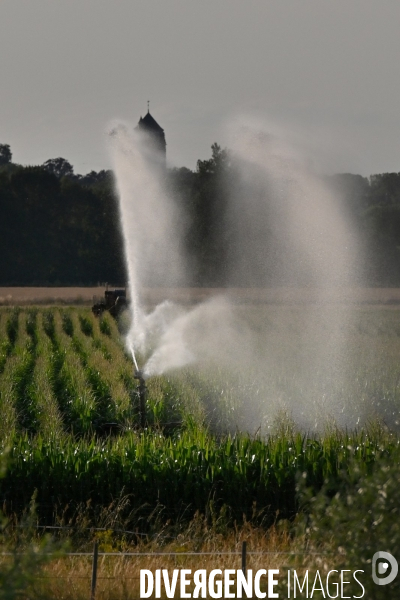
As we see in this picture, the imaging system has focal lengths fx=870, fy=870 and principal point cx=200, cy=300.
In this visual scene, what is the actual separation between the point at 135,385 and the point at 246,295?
1094 inches

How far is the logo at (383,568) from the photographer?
455 centimetres

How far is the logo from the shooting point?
14.9 ft

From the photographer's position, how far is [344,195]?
210 feet

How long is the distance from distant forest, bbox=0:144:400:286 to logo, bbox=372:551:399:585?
4609 cm

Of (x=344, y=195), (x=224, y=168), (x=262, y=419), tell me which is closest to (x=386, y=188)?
(x=344, y=195)

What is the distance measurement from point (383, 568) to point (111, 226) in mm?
A: 58043

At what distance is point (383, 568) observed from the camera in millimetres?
4609

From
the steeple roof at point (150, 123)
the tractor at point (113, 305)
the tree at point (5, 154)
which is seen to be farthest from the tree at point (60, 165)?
the tractor at point (113, 305)

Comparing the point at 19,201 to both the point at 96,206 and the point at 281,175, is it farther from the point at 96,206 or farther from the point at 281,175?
→ the point at 281,175

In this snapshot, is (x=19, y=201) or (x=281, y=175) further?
(x=19, y=201)

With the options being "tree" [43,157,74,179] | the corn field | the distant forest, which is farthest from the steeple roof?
the corn field

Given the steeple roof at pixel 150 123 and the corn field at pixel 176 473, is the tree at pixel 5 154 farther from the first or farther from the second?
the corn field at pixel 176 473

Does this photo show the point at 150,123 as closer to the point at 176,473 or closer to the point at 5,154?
the point at 5,154

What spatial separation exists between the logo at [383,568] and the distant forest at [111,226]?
1814 inches
